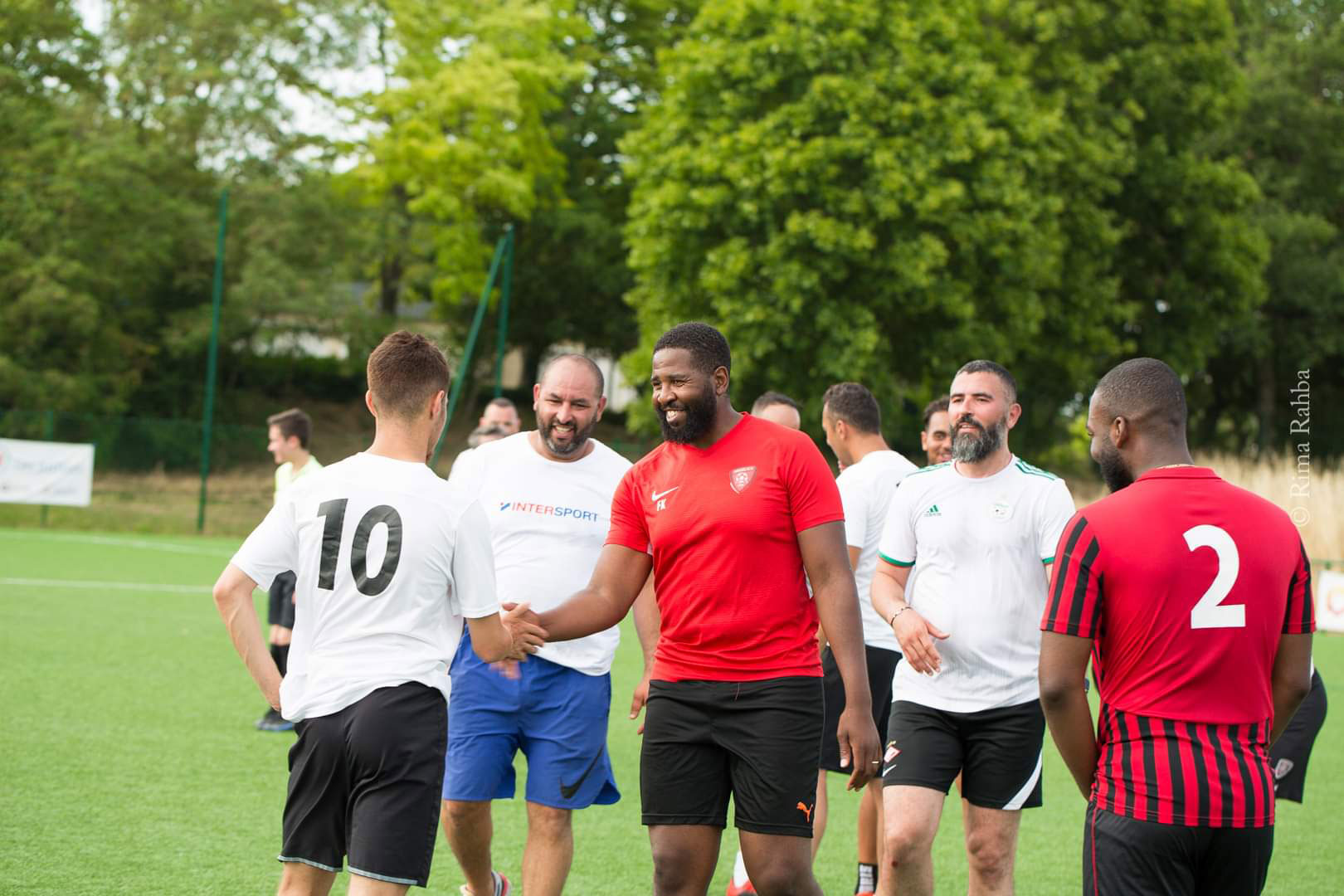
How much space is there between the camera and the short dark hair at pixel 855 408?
730 centimetres

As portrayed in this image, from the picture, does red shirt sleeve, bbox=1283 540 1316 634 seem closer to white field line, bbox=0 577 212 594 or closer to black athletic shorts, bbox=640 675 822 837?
black athletic shorts, bbox=640 675 822 837

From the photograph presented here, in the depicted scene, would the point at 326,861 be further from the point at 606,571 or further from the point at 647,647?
the point at 647,647

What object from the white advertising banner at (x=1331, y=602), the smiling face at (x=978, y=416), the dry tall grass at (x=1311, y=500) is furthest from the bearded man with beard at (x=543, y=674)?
the white advertising banner at (x=1331, y=602)

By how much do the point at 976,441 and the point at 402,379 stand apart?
246 centimetres

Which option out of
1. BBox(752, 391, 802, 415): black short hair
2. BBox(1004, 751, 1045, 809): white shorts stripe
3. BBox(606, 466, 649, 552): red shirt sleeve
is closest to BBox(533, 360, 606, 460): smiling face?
BBox(606, 466, 649, 552): red shirt sleeve

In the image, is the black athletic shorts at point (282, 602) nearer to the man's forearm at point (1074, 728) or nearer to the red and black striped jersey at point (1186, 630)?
the man's forearm at point (1074, 728)

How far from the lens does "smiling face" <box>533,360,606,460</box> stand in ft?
19.5

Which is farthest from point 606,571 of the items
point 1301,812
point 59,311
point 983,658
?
point 59,311

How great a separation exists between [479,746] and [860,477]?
239cm

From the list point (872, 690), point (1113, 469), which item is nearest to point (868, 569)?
point (872, 690)

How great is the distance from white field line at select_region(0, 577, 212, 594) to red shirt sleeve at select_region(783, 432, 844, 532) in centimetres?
1568

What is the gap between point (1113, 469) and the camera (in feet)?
12.8

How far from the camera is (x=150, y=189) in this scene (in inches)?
1478

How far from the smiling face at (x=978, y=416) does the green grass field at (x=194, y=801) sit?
8.32 ft
